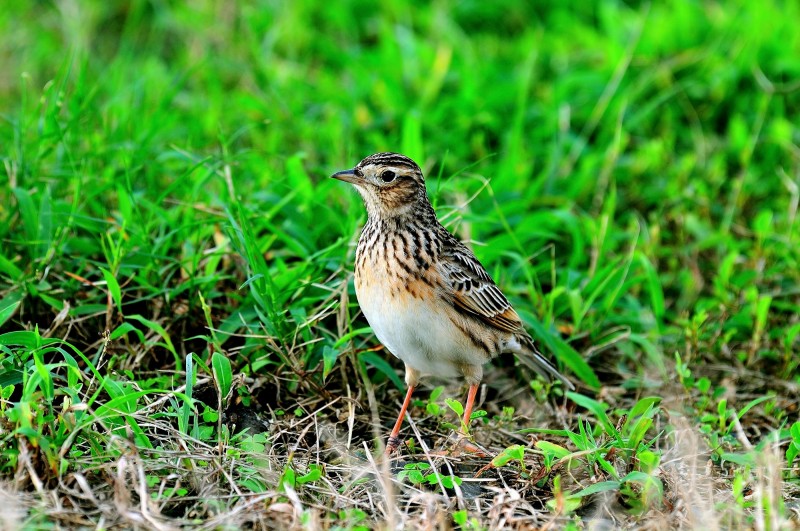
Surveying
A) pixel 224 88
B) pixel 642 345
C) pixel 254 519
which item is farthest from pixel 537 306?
pixel 224 88

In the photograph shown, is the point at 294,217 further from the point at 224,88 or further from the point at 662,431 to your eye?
the point at 224,88

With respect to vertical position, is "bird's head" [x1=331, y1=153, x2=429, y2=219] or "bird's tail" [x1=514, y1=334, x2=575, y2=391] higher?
"bird's head" [x1=331, y1=153, x2=429, y2=219]

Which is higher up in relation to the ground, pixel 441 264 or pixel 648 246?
pixel 441 264

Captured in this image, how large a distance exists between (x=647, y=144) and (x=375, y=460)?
12.8ft

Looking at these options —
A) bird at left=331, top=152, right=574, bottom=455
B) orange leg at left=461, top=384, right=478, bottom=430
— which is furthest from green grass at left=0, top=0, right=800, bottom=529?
bird at left=331, top=152, right=574, bottom=455

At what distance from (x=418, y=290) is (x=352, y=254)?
3.16ft

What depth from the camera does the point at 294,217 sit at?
6062 mm

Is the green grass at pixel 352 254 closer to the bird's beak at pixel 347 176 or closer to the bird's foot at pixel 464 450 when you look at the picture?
the bird's foot at pixel 464 450

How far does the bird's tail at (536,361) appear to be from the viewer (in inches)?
213

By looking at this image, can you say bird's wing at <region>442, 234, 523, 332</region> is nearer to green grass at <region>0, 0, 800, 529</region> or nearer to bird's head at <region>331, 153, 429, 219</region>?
bird's head at <region>331, 153, 429, 219</region>

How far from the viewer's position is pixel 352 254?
18.8 feet

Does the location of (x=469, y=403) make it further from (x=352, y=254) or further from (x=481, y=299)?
(x=352, y=254)

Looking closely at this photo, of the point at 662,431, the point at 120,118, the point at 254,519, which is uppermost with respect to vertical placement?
the point at 120,118

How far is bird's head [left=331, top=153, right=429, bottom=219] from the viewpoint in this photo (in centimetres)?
507
